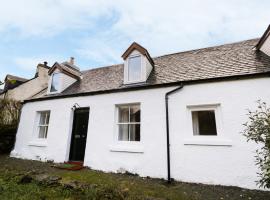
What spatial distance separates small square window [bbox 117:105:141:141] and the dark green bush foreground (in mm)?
8898

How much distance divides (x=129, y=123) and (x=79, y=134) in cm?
336

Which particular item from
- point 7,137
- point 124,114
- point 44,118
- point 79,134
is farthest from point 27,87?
point 124,114

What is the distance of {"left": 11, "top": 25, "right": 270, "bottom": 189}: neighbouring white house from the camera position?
577cm

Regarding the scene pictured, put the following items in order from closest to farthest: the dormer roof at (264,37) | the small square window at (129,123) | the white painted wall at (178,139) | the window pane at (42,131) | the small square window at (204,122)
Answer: the white painted wall at (178,139), the small square window at (204,122), the dormer roof at (264,37), the small square window at (129,123), the window pane at (42,131)

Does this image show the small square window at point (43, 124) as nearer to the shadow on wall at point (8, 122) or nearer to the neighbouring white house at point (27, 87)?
the shadow on wall at point (8, 122)

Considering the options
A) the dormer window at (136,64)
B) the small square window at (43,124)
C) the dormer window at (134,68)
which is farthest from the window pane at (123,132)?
the small square window at (43,124)

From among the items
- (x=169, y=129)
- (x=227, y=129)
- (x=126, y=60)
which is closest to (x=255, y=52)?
(x=227, y=129)

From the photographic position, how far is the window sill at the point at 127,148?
6.99 metres

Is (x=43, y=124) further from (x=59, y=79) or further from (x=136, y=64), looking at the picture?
(x=136, y=64)

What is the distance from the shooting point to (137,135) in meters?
7.69

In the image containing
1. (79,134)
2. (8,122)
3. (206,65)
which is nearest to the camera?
(206,65)

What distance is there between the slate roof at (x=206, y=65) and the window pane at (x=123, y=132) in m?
2.02

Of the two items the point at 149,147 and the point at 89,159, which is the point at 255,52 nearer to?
the point at 149,147

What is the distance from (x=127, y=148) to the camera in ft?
23.8
